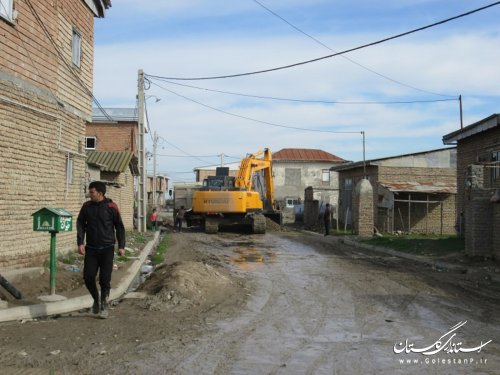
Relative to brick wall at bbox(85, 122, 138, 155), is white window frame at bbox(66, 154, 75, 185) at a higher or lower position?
lower

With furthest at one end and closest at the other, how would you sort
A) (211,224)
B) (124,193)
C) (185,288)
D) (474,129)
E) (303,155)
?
(303,155), (211,224), (124,193), (474,129), (185,288)

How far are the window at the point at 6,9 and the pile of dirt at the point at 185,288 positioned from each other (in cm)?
555

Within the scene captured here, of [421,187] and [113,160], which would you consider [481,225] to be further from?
[113,160]

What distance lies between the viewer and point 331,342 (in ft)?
21.5

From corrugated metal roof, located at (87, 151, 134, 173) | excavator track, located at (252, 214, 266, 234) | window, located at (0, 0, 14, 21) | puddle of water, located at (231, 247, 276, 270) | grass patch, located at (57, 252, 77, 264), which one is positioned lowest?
puddle of water, located at (231, 247, 276, 270)

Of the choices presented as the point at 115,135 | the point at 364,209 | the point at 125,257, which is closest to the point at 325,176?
the point at 115,135

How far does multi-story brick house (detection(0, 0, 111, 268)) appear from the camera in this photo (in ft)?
33.3

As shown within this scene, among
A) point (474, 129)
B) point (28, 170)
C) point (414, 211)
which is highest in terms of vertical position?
point (474, 129)

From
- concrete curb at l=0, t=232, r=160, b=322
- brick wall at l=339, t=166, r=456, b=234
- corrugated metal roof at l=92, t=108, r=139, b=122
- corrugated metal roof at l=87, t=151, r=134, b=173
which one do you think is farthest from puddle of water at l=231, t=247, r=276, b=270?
corrugated metal roof at l=92, t=108, r=139, b=122

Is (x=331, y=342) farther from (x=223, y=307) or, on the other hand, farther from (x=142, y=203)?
(x=142, y=203)

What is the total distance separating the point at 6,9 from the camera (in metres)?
10.2

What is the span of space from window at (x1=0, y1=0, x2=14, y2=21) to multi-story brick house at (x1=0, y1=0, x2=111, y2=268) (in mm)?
18

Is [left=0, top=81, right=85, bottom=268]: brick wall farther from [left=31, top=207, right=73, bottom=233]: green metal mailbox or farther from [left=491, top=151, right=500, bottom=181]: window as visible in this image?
[left=491, top=151, right=500, bottom=181]: window

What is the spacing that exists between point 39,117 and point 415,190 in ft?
70.3
